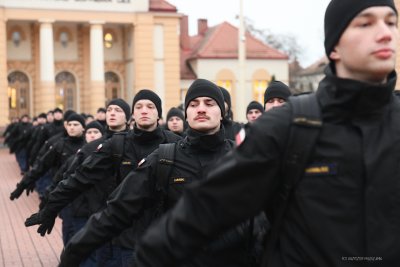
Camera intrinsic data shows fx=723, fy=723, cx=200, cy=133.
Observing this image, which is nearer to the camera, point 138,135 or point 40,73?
point 138,135

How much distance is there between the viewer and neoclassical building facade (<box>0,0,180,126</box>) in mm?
43531

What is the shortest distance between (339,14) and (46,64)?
42.4 meters

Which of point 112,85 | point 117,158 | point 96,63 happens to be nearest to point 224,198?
point 117,158

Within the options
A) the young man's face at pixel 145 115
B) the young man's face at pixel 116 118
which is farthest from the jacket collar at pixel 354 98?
the young man's face at pixel 116 118

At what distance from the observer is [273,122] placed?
265cm

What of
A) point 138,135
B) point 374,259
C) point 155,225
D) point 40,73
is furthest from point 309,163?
point 40,73

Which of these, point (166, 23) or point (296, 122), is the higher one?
point (166, 23)

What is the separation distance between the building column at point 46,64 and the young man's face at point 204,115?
39.6 metres

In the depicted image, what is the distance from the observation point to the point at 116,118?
8.82m

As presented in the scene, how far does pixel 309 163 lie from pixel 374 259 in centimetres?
42

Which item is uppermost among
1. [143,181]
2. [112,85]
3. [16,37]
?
[16,37]

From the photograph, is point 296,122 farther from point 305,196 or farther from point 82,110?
point 82,110

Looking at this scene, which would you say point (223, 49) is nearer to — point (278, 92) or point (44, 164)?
point (44, 164)

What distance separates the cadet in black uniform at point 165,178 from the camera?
443 centimetres
